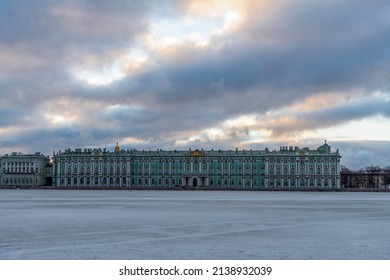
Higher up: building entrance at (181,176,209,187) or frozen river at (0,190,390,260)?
frozen river at (0,190,390,260)

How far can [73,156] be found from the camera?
158500 millimetres

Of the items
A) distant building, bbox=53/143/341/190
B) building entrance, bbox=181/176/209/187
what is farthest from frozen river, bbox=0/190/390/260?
building entrance, bbox=181/176/209/187

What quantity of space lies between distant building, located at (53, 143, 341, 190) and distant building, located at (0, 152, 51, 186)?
14362mm

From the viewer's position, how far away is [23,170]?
17225 cm

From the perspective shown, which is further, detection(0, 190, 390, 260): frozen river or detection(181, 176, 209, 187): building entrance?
detection(181, 176, 209, 187): building entrance

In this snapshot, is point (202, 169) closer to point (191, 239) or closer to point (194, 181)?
point (194, 181)

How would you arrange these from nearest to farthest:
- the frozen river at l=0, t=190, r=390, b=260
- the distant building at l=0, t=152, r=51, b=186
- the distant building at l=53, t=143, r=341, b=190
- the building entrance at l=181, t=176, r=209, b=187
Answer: the frozen river at l=0, t=190, r=390, b=260 → the distant building at l=53, t=143, r=341, b=190 → the building entrance at l=181, t=176, r=209, b=187 → the distant building at l=0, t=152, r=51, b=186

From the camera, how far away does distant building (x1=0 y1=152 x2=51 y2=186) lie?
560 feet

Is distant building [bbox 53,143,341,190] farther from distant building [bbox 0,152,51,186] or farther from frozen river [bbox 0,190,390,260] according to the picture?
frozen river [bbox 0,190,390,260]

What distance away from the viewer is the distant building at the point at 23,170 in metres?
171

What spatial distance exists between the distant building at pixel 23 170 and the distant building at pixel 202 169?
565 inches

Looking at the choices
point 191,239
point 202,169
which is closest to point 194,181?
point 202,169
